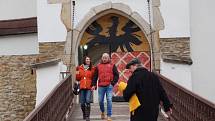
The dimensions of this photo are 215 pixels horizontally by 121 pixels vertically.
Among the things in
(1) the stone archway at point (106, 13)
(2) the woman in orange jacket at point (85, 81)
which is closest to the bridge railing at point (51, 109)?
(2) the woman in orange jacket at point (85, 81)

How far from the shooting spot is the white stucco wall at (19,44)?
15195 millimetres

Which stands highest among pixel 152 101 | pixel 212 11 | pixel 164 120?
pixel 212 11

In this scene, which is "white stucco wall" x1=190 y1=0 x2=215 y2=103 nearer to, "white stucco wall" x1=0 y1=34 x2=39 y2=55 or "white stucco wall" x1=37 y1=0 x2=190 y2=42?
"white stucco wall" x1=37 y1=0 x2=190 y2=42

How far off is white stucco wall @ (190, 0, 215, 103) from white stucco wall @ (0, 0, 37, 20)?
5.29m

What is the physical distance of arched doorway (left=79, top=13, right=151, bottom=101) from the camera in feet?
46.5

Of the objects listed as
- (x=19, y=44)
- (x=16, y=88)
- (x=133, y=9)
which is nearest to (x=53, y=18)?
(x=19, y=44)

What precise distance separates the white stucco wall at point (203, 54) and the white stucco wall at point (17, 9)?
17.4 ft

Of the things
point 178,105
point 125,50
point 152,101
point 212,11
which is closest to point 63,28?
point 125,50

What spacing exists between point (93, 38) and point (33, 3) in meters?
2.71

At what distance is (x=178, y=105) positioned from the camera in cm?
845

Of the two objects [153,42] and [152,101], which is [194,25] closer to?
[153,42]

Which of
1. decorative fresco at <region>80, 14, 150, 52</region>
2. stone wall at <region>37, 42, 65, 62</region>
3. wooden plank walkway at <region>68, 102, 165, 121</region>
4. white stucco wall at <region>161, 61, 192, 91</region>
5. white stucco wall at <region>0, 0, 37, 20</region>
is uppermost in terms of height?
white stucco wall at <region>0, 0, 37, 20</region>

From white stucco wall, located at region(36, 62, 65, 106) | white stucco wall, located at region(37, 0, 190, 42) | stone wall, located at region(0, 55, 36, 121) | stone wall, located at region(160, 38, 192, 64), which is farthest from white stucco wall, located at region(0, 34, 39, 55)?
stone wall, located at region(160, 38, 192, 64)

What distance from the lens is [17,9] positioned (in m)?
15.8
